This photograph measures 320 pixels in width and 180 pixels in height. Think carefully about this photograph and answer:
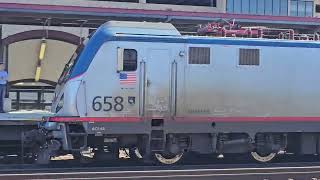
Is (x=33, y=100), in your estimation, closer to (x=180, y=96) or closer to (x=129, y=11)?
(x=129, y=11)

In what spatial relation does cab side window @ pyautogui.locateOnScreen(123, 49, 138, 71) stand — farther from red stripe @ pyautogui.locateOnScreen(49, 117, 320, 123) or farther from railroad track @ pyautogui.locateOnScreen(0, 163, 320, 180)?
railroad track @ pyautogui.locateOnScreen(0, 163, 320, 180)

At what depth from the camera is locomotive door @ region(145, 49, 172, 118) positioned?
13.0 metres

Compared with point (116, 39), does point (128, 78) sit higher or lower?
lower

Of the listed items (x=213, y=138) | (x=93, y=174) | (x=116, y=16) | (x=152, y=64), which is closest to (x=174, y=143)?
(x=213, y=138)

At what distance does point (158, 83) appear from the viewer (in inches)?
514

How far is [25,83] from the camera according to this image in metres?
38.7

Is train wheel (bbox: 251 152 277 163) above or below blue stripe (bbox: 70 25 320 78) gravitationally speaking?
below

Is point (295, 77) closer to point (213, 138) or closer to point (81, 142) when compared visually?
point (213, 138)

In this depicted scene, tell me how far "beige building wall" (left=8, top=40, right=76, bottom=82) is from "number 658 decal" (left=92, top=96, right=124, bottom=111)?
21477mm

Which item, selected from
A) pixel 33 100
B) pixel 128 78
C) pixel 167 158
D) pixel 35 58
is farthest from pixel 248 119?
pixel 35 58

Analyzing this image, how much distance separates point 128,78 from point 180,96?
137 cm

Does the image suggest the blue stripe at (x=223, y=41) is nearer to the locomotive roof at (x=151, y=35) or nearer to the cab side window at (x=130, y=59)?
the locomotive roof at (x=151, y=35)

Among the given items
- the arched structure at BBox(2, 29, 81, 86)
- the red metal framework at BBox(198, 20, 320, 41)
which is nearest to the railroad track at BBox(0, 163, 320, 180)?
the red metal framework at BBox(198, 20, 320, 41)

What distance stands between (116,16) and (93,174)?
18642 millimetres
